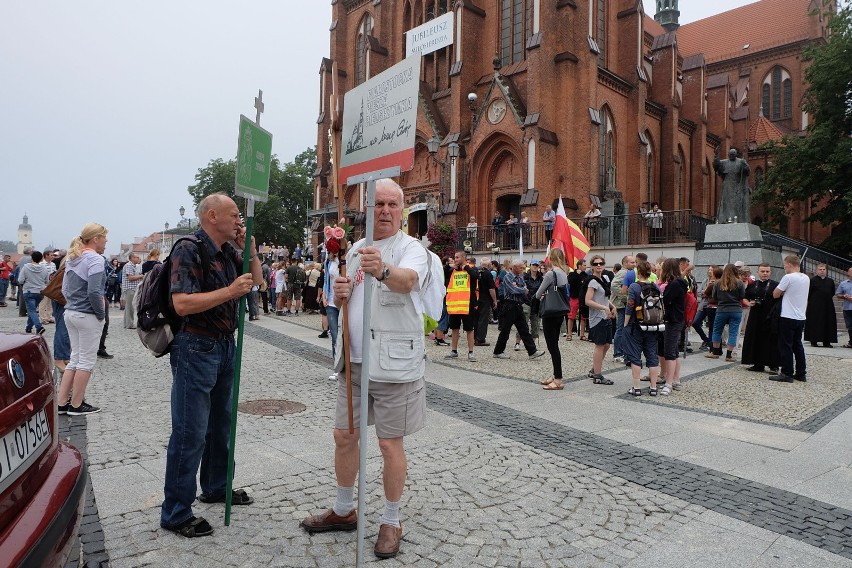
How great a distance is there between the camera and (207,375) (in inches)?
126

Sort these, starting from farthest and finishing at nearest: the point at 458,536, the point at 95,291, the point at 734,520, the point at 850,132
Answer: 1. the point at 850,132
2. the point at 95,291
3. the point at 734,520
4. the point at 458,536

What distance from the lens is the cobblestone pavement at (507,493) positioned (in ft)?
10.2

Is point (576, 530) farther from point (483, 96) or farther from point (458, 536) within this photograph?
point (483, 96)

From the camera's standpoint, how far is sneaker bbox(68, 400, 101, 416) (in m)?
5.75

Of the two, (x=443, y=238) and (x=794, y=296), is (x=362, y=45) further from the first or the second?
(x=794, y=296)

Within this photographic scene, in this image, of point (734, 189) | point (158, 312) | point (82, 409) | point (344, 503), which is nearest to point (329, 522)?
point (344, 503)

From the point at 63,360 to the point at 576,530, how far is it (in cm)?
657

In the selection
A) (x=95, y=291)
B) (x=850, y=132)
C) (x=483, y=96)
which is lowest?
(x=95, y=291)

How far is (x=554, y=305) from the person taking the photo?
26.4ft

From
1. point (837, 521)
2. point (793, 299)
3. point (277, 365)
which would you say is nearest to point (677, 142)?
point (793, 299)

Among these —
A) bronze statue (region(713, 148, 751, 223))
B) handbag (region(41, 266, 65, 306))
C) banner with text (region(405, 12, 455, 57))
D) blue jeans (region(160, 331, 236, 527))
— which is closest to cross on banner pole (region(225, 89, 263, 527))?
blue jeans (region(160, 331, 236, 527))

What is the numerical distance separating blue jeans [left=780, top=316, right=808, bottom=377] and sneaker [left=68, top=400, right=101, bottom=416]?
965cm

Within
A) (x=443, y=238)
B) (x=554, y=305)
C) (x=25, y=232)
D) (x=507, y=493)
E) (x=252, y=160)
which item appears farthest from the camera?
(x=25, y=232)

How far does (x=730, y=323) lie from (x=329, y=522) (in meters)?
10.2
